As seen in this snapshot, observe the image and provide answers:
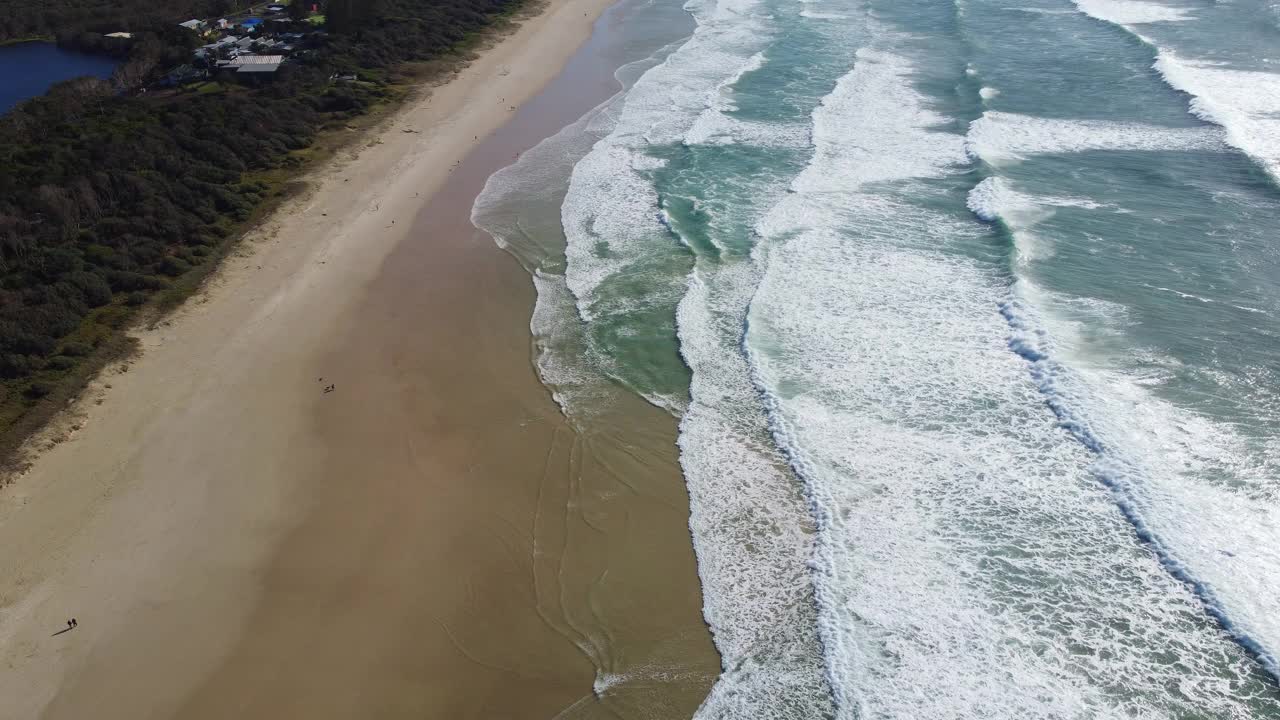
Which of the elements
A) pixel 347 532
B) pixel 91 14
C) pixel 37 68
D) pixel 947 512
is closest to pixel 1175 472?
pixel 947 512

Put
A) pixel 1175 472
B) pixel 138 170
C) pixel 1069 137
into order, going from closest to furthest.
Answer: pixel 1175 472 < pixel 138 170 < pixel 1069 137

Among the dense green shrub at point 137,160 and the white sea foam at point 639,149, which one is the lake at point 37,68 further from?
the white sea foam at point 639,149

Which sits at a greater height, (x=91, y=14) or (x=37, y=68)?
(x=91, y=14)

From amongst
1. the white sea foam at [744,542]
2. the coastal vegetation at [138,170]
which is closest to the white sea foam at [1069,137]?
the white sea foam at [744,542]

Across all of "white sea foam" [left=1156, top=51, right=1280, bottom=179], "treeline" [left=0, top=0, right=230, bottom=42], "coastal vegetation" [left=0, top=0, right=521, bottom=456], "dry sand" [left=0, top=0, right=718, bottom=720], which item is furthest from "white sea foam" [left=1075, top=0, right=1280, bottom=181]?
"treeline" [left=0, top=0, right=230, bottom=42]

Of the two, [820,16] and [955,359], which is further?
[820,16]

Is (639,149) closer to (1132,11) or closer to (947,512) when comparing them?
(947,512)
